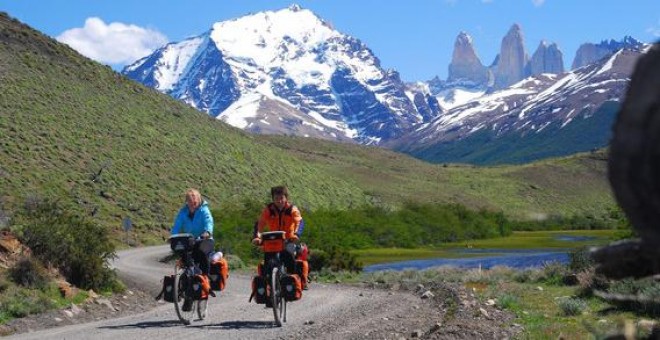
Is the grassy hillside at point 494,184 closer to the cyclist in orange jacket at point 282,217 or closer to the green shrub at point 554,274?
the green shrub at point 554,274

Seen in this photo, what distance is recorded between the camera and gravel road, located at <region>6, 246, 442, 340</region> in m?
12.5

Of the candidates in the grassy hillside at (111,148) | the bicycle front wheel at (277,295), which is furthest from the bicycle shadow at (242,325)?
the grassy hillside at (111,148)

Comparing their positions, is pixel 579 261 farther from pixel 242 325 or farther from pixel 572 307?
pixel 242 325

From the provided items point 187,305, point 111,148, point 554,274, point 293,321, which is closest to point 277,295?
point 293,321

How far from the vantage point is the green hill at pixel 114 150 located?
58344 millimetres

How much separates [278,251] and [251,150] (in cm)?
8087

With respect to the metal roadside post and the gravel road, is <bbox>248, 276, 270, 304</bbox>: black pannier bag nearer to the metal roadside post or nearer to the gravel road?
the gravel road

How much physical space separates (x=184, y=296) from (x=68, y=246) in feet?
20.6

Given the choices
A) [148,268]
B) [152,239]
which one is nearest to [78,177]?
[152,239]

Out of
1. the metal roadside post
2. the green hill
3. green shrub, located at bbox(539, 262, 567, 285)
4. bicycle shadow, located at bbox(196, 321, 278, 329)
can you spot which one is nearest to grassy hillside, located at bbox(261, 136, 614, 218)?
the green hill

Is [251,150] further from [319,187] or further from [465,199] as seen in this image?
[465,199]

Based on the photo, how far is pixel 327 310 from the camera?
1673 cm

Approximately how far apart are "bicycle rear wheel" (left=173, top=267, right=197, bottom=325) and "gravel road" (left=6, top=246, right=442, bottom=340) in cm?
18

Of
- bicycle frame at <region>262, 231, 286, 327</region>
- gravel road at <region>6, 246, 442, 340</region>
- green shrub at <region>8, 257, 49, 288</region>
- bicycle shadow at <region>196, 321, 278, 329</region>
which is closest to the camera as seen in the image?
gravel road at <region>6, 246, 442, 340</region>
